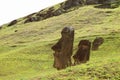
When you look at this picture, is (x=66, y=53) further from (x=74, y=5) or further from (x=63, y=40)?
(x=74, y=5)

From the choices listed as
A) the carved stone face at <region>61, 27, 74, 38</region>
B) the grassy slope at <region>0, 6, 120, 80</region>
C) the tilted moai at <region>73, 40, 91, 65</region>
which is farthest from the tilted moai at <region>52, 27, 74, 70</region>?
the grassy slope at <region>0, 6, 120, 80</region>

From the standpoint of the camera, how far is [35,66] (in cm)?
5669

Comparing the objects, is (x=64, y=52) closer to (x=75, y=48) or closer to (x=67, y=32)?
(x=67, y=32)

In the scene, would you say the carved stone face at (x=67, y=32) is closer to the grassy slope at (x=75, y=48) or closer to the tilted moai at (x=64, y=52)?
the tilted moai at (x=64, y=52)

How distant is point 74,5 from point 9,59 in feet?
308

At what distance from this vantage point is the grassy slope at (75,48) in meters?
23.6

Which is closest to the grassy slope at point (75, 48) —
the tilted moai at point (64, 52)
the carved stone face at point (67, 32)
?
the tilted moai at point (64, 52)

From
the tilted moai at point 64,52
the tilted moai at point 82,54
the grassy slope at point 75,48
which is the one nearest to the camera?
the grassy slope at point 75,48

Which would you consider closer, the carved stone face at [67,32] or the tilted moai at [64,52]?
the tilted moai at [64,52]

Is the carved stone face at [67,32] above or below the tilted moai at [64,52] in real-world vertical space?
above

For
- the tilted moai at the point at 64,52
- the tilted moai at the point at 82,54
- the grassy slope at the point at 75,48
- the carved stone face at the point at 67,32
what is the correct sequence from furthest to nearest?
1. the tilted moai at the point at 82,54
2. the carved stone face at the point at 67,32
3. the tilted moai at the point at 64,52
4. the grassy slope at the point at 75,48

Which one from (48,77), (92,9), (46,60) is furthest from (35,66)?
(92,9)

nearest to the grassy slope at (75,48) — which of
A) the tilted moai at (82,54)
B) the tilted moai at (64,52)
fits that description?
the tilted moai at (82,54)

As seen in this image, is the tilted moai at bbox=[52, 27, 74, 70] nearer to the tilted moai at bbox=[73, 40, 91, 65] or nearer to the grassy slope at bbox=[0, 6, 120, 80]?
the tilted moai at bbox=[73, 40, 91, 65]
